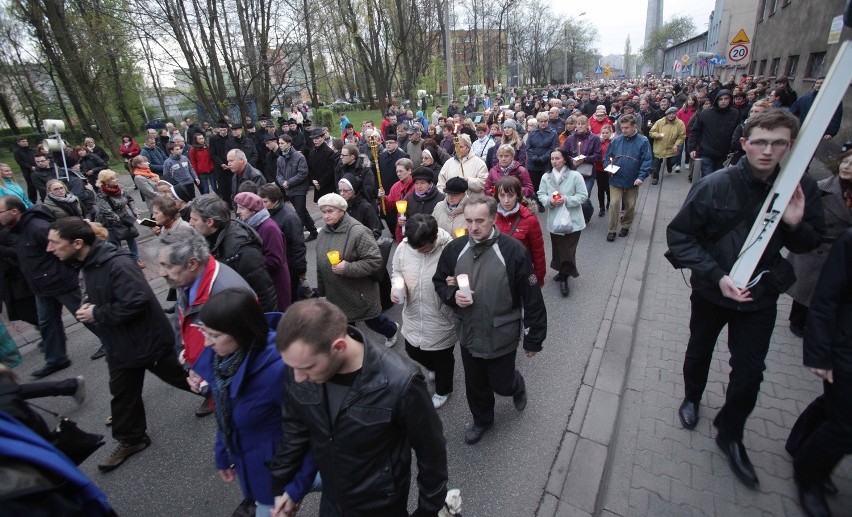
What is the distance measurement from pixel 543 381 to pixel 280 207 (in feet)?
11.0

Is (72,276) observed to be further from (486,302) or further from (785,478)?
(785,478)

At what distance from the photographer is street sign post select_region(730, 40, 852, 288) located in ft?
6.79

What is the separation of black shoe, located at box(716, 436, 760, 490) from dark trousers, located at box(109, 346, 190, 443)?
4121mm

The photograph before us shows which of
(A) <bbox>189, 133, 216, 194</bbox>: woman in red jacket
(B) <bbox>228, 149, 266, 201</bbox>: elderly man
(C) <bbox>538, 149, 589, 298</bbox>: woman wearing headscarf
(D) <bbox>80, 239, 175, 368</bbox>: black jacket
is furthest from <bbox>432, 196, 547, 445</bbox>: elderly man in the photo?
(A) <bbox>189, 133, 216, 194</bbox>: woman in red jacket

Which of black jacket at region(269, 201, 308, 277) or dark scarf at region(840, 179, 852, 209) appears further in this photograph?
Result: black jacket at region(269, 201, 308, 277)

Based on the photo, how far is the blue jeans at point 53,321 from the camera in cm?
476

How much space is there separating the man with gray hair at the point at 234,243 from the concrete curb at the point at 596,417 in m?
2.69

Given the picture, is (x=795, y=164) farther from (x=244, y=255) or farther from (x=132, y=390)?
(x=132, y=390)

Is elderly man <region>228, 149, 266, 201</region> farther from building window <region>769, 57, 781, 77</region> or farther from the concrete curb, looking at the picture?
building window <region>769, 57, 781, 77</region>

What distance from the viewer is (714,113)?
7.95m

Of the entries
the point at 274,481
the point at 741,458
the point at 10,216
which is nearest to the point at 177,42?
the point at 10,216

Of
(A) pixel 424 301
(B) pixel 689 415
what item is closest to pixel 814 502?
(B) pixel 689 415

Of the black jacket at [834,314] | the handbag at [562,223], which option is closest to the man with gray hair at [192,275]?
the black jacket at [834,314]

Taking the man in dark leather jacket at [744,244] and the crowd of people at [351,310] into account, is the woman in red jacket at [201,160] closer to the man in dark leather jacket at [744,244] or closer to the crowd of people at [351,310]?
the crowd of people at [351,310]
